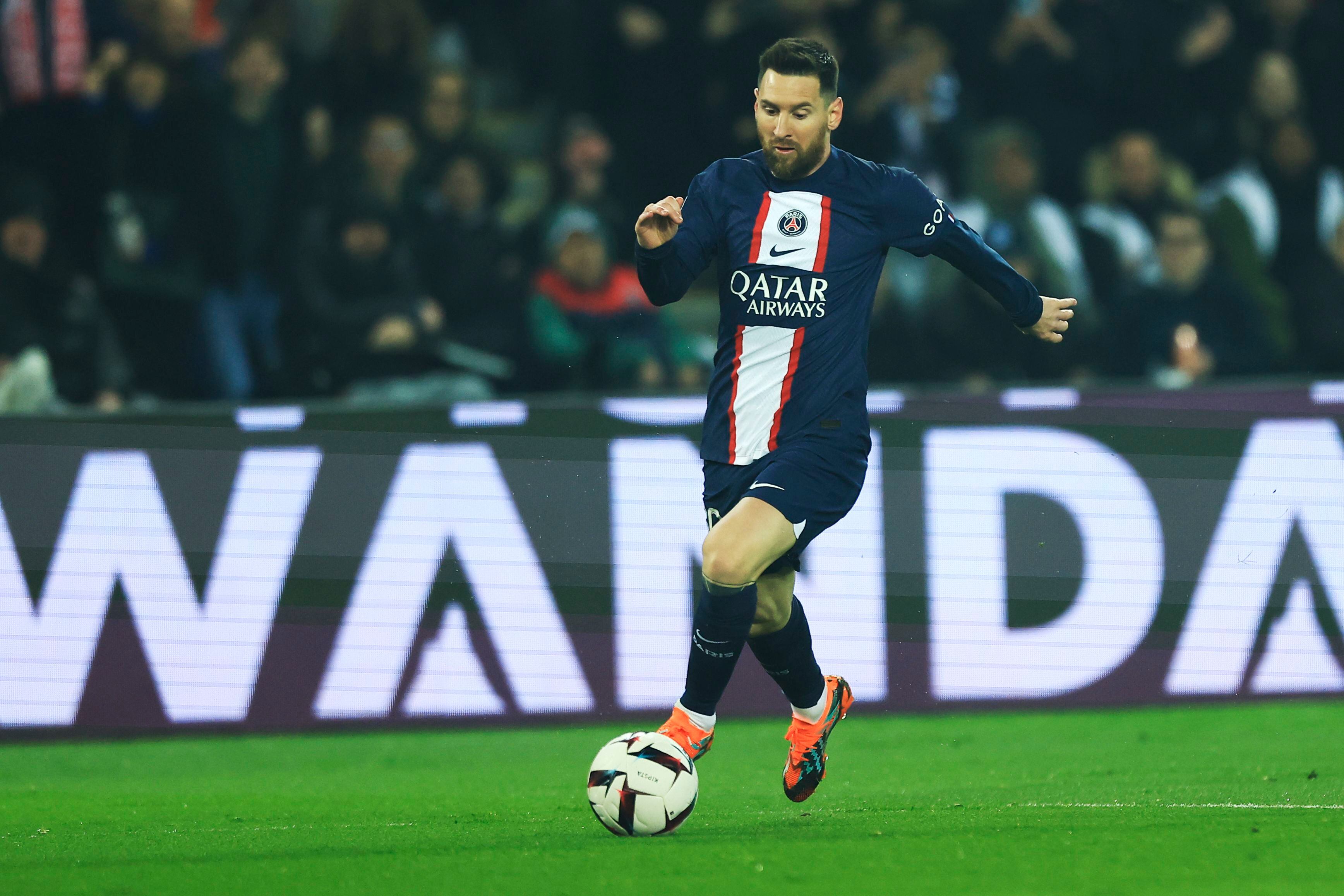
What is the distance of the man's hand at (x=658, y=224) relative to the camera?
180 inches

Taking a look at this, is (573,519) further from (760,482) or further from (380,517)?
(760,482)

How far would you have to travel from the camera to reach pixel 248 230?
8914 millimetres

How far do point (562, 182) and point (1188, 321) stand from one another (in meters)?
3.53

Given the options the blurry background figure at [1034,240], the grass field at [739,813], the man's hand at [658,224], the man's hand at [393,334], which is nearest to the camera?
the grass field at [739,813]

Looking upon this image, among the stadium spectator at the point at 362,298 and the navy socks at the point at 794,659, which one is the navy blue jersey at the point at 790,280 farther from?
the stadium spectator at the point at 362,298

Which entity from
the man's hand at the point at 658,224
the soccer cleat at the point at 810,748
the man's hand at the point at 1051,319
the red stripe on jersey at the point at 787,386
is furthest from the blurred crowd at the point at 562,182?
the man's hand at the point at 658,224

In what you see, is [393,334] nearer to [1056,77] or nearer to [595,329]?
[595,329]

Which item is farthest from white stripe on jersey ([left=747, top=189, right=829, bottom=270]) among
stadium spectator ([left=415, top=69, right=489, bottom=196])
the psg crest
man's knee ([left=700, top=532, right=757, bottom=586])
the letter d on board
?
stadium spectator ([left=415, top=69, right=489, bottom=196])

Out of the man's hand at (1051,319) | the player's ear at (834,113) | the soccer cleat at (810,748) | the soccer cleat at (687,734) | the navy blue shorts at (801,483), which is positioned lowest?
the soccer cleat at (810,748)

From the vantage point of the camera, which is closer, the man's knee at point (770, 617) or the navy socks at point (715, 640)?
the navy socks at point (715, 640)

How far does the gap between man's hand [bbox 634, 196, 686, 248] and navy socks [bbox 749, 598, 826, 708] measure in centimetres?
117

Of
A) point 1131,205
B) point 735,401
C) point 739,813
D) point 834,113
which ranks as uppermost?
point 834,113

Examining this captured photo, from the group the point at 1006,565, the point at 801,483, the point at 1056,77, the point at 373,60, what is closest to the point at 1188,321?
the point at 1056,77

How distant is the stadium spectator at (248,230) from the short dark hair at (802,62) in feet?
15.3
